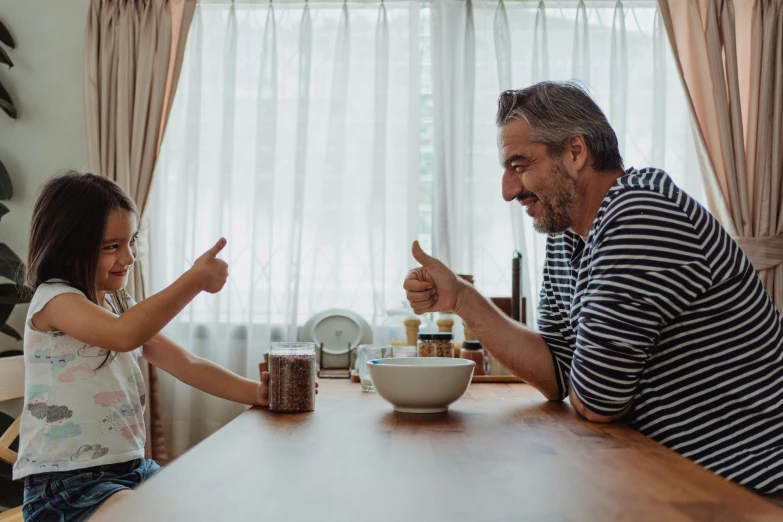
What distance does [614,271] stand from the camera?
120cm

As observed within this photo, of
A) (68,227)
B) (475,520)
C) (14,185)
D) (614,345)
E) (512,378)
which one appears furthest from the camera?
(14,185)

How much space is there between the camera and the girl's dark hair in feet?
4.94

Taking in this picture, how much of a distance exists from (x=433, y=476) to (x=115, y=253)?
104cm

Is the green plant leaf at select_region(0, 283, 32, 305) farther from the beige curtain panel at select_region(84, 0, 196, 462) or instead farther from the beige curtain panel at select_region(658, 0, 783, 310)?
the beige curtain panel at select_region(658, 0, 783, 310)

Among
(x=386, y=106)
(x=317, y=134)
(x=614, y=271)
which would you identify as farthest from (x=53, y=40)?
(x=614, y=271)

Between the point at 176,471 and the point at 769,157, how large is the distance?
2.93 metres

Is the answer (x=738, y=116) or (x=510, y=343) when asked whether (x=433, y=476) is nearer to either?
(x=510, y=343)

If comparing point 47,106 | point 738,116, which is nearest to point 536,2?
point 738,116

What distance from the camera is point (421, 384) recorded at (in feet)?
4.05

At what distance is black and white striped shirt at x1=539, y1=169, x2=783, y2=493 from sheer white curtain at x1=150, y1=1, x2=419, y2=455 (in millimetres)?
1845

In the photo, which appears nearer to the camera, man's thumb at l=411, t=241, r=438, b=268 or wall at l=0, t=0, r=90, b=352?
man's thumb at l=411, t=241, r=438, b=268

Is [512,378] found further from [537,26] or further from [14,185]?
[14,185]

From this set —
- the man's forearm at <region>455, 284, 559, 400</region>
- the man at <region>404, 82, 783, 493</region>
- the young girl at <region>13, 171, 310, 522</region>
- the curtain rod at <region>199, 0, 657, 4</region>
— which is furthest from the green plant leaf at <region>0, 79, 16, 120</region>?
the man at <region>404, 82, 783, 493</region>

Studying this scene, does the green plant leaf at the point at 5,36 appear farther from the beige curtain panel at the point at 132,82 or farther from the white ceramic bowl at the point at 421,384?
the white ceramic bowl at the point at 421,384
